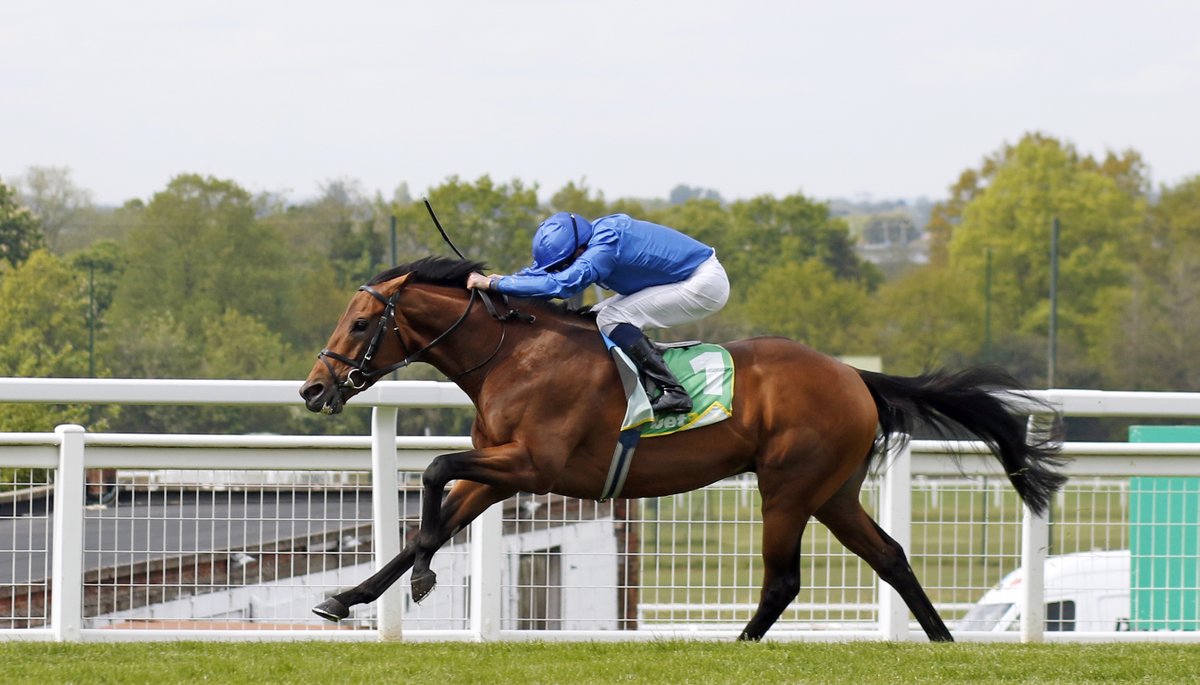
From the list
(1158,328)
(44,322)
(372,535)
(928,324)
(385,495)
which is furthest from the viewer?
(1158,328)

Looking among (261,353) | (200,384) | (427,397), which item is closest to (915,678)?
(427,397)

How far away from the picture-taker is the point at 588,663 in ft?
18.0

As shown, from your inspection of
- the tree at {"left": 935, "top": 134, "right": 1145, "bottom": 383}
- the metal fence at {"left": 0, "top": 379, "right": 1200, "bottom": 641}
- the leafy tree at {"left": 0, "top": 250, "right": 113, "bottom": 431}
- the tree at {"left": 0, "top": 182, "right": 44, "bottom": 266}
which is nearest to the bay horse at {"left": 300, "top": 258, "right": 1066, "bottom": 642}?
the metal fence at {"left": 0, "top": 379, "right": 1200, "bottom": 641}

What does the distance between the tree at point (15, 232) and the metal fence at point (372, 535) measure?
102 feet

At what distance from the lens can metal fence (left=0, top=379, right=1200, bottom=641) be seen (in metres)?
6.36

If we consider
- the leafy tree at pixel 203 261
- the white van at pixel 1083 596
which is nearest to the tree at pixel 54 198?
the leafy tree at pixel 203 261

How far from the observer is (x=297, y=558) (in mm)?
6570

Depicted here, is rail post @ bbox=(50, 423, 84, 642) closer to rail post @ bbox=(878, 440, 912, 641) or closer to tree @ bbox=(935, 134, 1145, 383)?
rail post @ bbox=(878, 440, 912, 641)

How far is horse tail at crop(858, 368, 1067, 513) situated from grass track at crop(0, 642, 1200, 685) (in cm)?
89

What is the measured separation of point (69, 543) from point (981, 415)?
3666mm

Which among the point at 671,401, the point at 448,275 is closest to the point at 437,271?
the point at 448,275

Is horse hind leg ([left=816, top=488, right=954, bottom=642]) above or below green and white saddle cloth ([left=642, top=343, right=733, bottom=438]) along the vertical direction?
below

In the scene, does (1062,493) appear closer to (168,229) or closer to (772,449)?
(772,449)

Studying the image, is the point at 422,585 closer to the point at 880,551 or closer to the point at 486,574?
the point at 486,574
